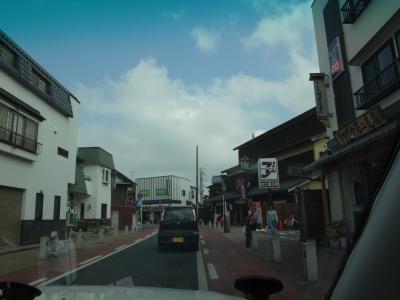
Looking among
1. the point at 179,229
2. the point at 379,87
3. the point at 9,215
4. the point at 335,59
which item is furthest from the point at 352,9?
the point at 9,215

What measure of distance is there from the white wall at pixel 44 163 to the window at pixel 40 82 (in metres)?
→ 0.78

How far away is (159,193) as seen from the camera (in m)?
69.9

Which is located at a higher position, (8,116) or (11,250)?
(8,116)

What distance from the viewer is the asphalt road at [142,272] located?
879 cm

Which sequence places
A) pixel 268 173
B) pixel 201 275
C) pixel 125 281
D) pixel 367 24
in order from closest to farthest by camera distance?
pixel 125 281 → pixel 201 275 → pixel 367 24 → pixel 268 173

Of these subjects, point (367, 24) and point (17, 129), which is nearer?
point (367, 24)

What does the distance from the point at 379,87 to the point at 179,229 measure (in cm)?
927

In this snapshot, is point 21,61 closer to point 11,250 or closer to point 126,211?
point 11,250

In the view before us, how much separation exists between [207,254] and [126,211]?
Result: 106 feet

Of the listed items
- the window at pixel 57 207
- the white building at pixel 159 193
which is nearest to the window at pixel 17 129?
the window at pixel 57 207

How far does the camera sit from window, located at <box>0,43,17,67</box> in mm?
17898

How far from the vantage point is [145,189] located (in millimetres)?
72125

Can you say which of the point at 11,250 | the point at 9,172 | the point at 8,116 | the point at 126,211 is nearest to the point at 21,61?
the point at 8,116

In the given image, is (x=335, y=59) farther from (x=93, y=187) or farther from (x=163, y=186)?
(x=163, y=186)
